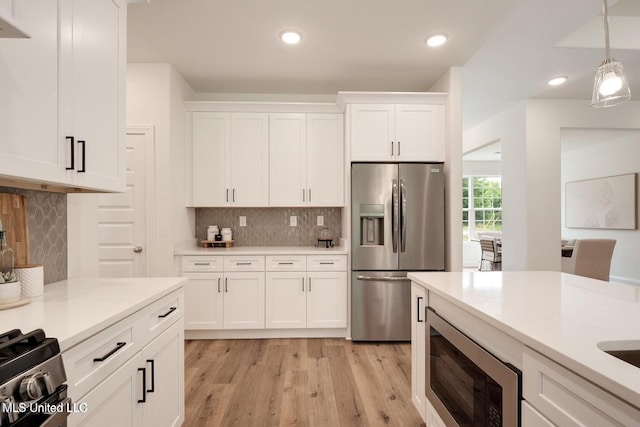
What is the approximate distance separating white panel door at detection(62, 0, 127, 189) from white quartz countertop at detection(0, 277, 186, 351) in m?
0.51

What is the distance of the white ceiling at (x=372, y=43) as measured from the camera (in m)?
2.37

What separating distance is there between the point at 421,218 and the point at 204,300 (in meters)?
2.38

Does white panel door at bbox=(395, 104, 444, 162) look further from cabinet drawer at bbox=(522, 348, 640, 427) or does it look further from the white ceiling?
cabinet drawer at bbox=(522, 348, 640, 427)

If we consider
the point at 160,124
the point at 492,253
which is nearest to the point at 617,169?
the point at 492,253

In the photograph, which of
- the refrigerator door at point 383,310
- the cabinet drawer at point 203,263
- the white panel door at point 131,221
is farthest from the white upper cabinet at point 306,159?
the white panel door at point 131,221

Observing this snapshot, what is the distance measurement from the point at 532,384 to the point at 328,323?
2539mm

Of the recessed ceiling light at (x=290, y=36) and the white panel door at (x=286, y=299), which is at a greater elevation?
the recessed ceiling light at (x=290, y=36)

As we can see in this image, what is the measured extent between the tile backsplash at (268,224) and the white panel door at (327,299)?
0.67m

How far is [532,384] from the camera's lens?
931 millimetres

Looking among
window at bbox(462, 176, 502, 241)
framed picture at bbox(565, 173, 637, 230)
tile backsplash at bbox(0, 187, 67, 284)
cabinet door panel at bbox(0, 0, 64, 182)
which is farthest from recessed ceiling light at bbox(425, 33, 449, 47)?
window at bbox(462, 176, 502, 241)

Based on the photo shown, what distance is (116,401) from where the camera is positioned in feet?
3.88

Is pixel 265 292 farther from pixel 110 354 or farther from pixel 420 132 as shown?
pixel 420 132

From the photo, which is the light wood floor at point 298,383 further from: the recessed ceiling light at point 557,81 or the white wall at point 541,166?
the recessed ceiling light at point 557,81

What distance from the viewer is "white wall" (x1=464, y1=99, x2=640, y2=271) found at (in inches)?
173
